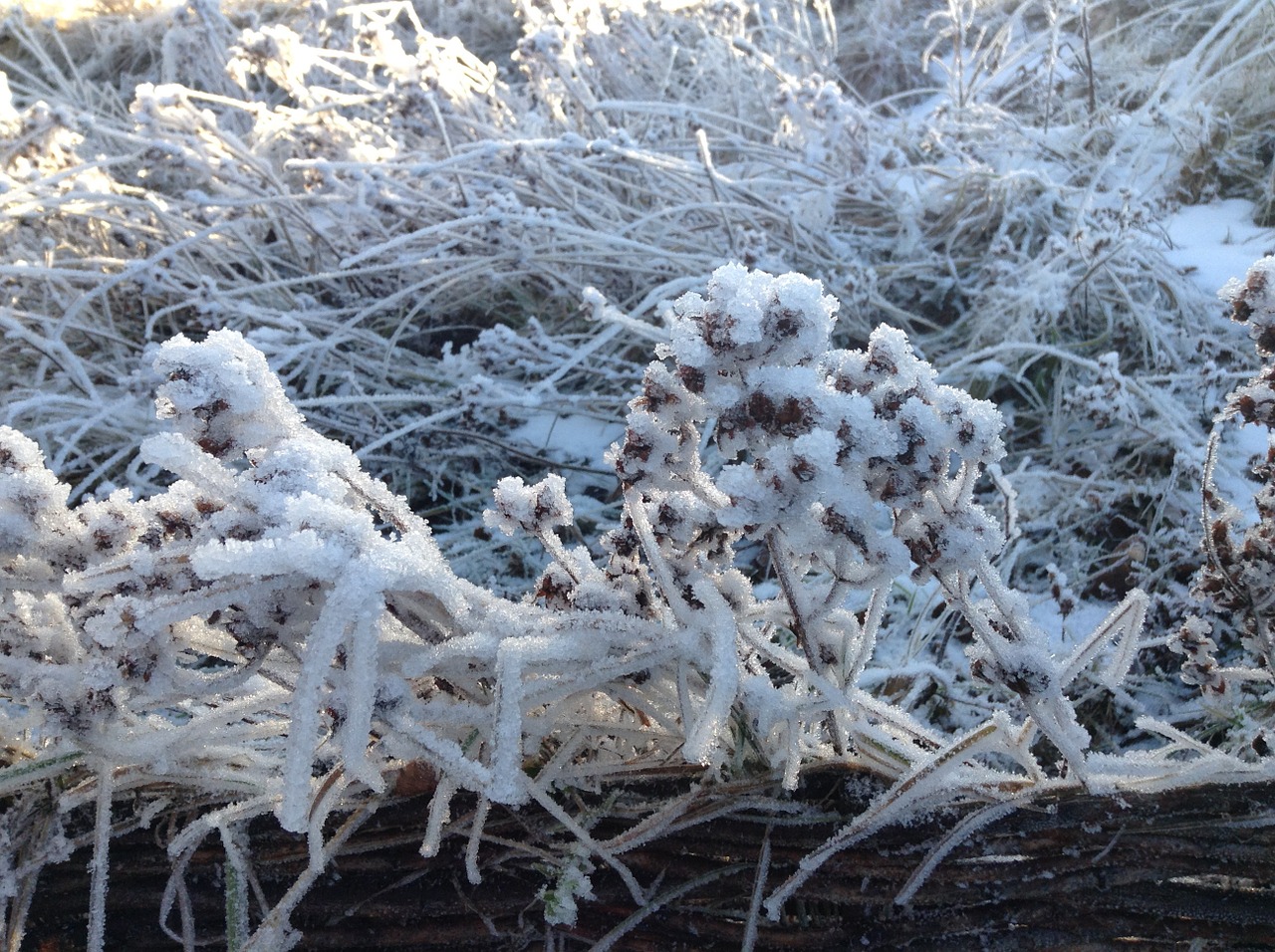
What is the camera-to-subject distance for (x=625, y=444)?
0.80 m

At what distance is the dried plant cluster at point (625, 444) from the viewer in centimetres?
75

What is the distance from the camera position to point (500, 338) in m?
2.29

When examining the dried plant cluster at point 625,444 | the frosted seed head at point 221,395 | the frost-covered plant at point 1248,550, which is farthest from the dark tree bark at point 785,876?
the frosted seed head at point 221,395

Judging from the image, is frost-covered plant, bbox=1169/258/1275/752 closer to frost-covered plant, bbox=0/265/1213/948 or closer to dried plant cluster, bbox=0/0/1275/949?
dried plant cluster, bbox=0/0/1275/949

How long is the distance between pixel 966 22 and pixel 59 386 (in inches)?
116

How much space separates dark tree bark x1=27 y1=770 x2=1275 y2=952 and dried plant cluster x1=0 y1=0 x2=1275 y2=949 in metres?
0.02

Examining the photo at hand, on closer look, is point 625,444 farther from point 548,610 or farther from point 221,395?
point 221,395

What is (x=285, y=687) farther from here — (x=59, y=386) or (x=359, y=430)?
(x=59, y=386)

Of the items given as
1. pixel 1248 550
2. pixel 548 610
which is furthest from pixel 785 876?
pixel 1248 550

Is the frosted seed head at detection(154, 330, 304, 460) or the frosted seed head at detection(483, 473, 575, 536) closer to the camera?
the frosted seed head at detection(154, 330, 304, 460)

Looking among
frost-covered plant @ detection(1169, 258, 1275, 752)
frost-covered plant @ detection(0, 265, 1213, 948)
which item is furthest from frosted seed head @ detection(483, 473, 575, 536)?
frost-covered plant @ detection(1169, 258, 1275, 752)

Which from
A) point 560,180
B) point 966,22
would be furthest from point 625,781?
point 966,22

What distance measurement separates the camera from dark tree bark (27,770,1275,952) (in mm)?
735

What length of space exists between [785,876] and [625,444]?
1.26 ft
